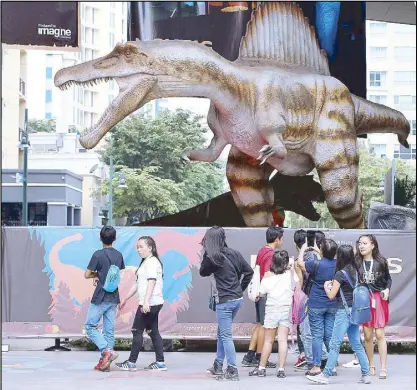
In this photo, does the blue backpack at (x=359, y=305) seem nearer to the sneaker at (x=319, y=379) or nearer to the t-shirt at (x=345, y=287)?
the t-shirt at (x=345, y=287)

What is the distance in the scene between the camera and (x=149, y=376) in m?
9.73

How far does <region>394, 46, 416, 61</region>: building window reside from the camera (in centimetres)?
2395

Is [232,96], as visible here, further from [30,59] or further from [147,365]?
[30,59]

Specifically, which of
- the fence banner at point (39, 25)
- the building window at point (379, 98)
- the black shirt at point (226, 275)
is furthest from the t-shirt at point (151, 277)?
the building window at point (379, 98)

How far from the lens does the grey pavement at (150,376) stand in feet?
29.9

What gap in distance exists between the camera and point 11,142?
22.4 m

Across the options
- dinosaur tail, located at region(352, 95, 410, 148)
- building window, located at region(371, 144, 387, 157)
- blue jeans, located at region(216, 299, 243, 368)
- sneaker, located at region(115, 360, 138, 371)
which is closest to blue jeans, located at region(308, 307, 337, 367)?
blue jeans, located at region(216, 299, 243, 368)

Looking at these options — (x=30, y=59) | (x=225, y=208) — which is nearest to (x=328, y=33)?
(x=225, y=208)

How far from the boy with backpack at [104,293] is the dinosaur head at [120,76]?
107 inches

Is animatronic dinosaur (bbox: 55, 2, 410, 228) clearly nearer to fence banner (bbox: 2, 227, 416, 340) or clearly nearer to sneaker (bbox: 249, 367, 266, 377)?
fence banner (bbox: 2, 227, 416, 340)

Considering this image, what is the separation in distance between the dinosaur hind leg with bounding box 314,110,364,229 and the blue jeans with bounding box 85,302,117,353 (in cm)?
440

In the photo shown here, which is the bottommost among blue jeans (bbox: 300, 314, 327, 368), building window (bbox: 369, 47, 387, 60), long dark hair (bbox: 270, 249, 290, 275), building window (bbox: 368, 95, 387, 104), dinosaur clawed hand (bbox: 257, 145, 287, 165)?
blue jeans (bbox: 300, 314, 327, 368)

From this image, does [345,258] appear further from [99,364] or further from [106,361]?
[99,364]

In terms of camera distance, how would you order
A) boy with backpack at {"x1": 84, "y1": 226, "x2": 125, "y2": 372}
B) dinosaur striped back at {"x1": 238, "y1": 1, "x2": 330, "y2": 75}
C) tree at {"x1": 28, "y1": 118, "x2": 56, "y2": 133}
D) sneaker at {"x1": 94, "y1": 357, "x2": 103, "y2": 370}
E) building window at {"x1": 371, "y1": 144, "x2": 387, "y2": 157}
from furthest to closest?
building window at {"x1": 371, "y1": 144, "x2": 387, "y2": 157}
tree at {"x1": 28, "y1": 118, "x2": 56, "y2": 133}
dinosaur striped back at {"x1": 238, "y1": 1, "x2": 330, "y2": 75}
sneaker at {"x1": 94, "y1": 357, "x2": 103, "y2": 370}
boy with backpack at {"x1": 84, "y1": 226, "x2": 125, "y2": 372}
